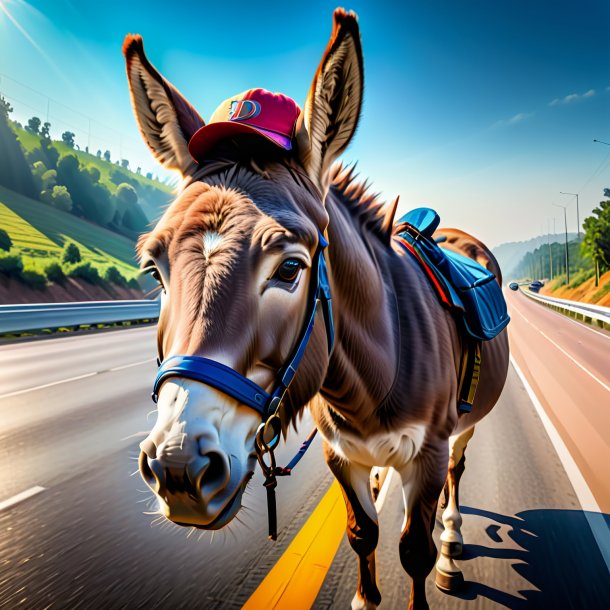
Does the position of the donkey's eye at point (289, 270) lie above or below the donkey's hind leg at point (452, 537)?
above

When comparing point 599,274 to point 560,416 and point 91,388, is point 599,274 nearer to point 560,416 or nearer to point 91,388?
point 560,416

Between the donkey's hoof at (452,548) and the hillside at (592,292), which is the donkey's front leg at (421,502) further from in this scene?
the hillside at (592,292)

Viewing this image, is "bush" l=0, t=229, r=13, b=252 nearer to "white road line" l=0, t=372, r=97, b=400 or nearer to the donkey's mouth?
"white road line" l=0, t=372, r=97, b=400

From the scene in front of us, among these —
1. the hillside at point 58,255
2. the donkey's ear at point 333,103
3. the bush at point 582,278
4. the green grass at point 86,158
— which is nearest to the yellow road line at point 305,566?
the donkey's ear at point 333,103

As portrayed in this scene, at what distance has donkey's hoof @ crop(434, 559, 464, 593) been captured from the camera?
2.65 m

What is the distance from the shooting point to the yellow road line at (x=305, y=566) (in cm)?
243

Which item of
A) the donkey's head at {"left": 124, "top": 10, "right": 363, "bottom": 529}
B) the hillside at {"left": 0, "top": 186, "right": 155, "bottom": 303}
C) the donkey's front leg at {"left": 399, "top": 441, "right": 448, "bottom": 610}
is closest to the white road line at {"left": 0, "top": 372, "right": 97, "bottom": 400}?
the donkey's head at {"left": 124, "top": 10, "right": 363, "bottom": 529}

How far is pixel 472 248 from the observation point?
4762 millimetres

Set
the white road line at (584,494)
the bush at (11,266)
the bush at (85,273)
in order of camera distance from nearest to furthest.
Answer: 1. the white road line at (584,494)
2. the bush at (11,266)
3. the bush at (85,273)

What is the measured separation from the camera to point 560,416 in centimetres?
639

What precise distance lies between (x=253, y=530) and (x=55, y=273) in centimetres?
3022

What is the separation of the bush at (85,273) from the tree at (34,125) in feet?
183

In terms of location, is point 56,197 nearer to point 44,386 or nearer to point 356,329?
point 44,386

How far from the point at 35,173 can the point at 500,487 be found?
66.3m
